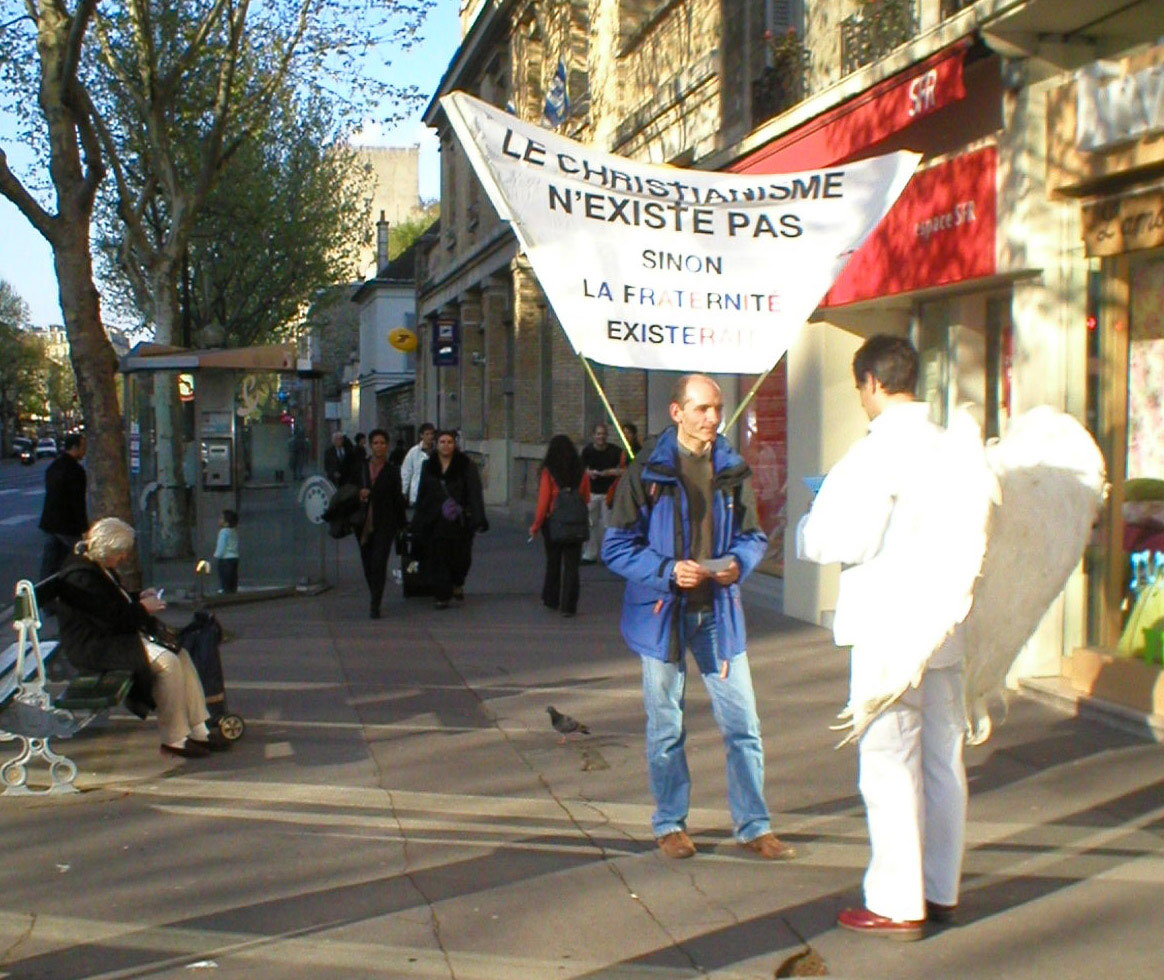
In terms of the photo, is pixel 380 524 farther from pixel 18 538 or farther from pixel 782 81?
pixel 18 538

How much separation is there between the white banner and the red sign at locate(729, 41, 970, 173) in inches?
115

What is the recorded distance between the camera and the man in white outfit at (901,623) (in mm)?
4812

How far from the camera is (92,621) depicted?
7.73 meters

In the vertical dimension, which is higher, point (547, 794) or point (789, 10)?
point (789, 10)

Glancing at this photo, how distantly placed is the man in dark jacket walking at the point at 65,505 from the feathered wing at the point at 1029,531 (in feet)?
36.5

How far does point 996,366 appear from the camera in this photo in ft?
35.3

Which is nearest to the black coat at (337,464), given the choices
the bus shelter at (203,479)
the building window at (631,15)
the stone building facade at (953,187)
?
the bus shelter at (203,479)

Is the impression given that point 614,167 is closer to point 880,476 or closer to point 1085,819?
point 880,476

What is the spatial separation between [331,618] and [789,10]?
727cm

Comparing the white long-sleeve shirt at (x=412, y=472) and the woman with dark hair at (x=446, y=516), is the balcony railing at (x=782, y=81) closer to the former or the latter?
the woman with dark hair at (x=446, y=516)

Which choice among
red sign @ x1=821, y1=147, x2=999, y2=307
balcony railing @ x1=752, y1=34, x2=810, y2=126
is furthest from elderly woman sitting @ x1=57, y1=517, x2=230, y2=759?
balcony railing @ x1=752, y1=34, x2=810, y2=126

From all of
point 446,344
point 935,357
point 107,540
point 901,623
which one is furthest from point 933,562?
point 446,344

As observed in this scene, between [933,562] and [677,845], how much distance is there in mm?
1804

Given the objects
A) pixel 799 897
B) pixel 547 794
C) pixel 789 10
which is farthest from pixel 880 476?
pixel 789 10
